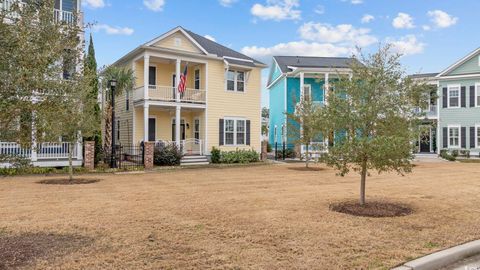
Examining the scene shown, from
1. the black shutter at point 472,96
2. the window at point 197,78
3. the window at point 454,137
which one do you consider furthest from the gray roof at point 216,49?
the black shutter at point 472,96

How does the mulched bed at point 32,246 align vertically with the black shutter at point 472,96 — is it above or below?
below

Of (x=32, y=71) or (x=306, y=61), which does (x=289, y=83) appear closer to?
(x=306, y=61)

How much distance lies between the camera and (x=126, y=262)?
197 inches

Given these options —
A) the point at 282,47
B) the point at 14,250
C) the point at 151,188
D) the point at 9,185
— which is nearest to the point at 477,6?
the point at 151,188

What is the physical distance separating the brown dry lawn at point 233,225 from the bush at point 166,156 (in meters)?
8.47

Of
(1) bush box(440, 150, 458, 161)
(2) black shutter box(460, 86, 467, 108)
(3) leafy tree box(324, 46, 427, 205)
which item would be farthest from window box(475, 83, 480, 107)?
(3) leafy tree box(324, 46, 427, 205)

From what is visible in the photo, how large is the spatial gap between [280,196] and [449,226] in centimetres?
454

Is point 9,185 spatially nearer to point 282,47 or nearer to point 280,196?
point 280,196

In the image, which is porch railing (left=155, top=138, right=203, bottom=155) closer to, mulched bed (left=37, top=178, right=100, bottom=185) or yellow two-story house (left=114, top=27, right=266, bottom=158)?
yellow two-story house (left=114, top=27, right=266, bottom=158)

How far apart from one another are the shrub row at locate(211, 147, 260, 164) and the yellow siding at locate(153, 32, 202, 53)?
6401mm

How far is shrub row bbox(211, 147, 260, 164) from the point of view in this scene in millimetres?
23359

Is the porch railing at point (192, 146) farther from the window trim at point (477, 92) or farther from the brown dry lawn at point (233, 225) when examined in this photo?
the window trim at point (477, 92)

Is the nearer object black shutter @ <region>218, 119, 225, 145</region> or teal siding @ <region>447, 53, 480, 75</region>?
black shutter @ <region>218, 119, 225, 145</region>

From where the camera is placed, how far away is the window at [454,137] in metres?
30.6
